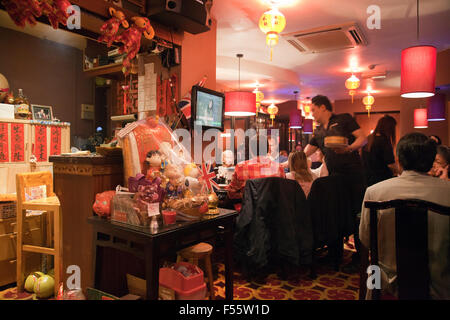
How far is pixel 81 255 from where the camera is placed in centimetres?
188

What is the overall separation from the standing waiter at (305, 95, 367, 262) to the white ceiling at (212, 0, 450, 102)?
1.15 meters

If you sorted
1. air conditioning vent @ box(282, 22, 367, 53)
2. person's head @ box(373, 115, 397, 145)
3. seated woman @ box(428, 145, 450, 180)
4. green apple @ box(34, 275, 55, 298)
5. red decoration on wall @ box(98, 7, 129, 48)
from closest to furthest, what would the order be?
1. red decoration on wall @ box(98, 7, 129, 48)
2. green apple @ box(34, 275, 55, 298)
3. seated woman @ box(428, 145, 450, 180)
4. person's head @ box(373, 115, 397, 145)
5. air conditioning vent @ box(282, 22, 367, 53)

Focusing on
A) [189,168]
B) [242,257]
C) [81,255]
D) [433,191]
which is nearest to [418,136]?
[433,191]

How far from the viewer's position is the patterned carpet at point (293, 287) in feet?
7.56

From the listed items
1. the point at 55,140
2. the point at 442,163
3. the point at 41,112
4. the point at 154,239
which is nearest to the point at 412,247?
the point at 154,239

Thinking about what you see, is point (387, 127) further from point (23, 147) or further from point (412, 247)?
point (23, 147)

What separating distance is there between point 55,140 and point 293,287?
3.11 meters

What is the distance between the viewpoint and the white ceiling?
336 centimetres

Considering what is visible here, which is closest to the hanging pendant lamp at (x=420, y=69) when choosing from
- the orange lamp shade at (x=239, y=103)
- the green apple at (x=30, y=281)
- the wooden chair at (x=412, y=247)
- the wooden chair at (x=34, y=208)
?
the orange lamp shade at (x=239, y=103)

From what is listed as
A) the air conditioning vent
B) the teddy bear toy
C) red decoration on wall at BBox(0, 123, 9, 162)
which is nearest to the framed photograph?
red decoration on wall at BBox(0, 123, 9, 162)

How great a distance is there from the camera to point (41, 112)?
4.04 meters

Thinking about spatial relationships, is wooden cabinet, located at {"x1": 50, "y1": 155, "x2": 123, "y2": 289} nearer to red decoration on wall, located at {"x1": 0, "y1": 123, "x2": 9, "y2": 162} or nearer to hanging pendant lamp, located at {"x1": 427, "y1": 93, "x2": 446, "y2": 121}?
red decoration on wall, located at {"x1": 0, "y1": 123, "x2": 9, "y2": 162}

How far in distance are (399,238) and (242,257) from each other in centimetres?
155
